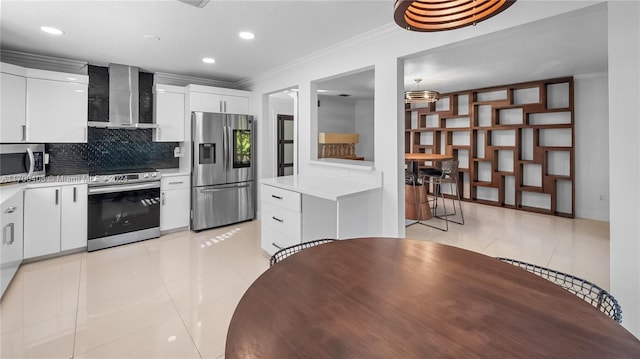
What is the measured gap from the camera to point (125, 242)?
3816 millimetres

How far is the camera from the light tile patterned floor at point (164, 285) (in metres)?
1.96

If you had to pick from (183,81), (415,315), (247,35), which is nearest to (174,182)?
(183,81)

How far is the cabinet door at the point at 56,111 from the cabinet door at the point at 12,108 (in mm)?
59

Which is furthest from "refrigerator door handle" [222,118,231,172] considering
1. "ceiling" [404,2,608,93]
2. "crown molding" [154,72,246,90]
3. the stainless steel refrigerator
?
"ceiling" [404,2,608,93]

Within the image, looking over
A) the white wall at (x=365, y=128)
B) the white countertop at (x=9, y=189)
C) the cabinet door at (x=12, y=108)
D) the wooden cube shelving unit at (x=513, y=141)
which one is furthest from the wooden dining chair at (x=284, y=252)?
the white wall at (x=365, y=128)

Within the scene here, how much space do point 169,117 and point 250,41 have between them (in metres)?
1.93

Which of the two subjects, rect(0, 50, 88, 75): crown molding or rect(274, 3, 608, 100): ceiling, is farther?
rect(0, 50, 88, 75): crown molding

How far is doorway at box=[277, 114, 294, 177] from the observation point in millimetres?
6113

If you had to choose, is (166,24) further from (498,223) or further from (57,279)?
(498,223)

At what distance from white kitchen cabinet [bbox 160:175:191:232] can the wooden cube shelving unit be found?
17.6ft

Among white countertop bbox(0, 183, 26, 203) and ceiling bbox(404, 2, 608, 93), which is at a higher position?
ceiling bbox(404, 2, 608, 93)

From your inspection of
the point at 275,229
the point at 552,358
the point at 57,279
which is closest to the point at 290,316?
the point at 552,358

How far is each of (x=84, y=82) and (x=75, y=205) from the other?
1.47m

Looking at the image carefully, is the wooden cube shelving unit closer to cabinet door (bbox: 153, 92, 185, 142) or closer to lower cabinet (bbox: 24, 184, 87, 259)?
cabinet door (bbox: 153, 92, 185, 142)
